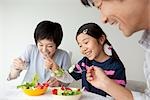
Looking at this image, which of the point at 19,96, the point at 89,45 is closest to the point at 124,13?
the point at 19,96

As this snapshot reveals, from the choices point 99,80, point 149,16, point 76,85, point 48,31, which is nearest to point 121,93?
point 99,80

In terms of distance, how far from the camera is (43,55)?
176 cm

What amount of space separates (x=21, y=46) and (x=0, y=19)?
0.94 ft

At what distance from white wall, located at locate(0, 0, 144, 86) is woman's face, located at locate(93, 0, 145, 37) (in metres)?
1.53

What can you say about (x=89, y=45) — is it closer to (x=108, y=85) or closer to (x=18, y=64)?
(x=18, y=64)

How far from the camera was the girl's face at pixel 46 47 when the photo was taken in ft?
5.69

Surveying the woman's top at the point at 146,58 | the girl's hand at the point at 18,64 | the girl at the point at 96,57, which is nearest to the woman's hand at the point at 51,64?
the girl at the point at 96,57

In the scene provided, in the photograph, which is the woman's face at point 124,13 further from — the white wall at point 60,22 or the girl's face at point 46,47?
the white wall at point 60,22

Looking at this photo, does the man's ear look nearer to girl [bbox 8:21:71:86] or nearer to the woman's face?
girl [bbox 8:21:71:86]

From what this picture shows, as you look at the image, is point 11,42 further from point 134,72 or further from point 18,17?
point 134,72

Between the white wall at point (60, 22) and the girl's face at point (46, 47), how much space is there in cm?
62

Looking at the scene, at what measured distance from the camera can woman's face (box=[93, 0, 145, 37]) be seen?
775 mm

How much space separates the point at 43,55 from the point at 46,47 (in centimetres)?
5

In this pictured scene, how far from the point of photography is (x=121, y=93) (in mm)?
1054
